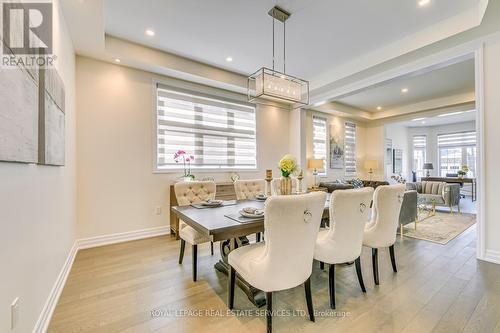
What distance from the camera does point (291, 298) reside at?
1.95 metres

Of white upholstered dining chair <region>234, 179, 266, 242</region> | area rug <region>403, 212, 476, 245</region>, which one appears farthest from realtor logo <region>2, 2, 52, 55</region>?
area rug <region>403, 212, 476, 245</region>

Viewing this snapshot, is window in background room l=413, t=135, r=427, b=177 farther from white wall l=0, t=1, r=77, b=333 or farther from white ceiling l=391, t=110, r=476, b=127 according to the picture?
white wall l=0, t=1, r=77, b=333

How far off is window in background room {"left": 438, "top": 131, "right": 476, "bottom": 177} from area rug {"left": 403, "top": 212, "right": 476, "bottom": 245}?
205 inches

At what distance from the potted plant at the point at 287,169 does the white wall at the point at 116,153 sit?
222 cm

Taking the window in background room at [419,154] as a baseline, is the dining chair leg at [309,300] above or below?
below

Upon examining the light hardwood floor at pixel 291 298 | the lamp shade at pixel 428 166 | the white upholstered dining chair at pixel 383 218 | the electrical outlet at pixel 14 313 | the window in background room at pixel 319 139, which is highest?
the window in background room at pixel 319 139

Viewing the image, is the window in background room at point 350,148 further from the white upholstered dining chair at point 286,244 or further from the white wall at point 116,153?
the white upholstered dining chair at point 286,244

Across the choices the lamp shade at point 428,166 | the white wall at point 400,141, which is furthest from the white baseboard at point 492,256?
the lamp shade at point 428,166

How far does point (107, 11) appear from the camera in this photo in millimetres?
2617

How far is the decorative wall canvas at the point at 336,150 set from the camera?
670 centimetres

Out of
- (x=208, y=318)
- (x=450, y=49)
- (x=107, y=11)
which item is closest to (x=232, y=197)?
(x=208, y=318)

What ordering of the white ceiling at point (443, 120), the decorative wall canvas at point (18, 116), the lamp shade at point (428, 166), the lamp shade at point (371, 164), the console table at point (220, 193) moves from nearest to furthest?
the decorative wall canvas at point (18, 116) < the console table at point (220, 193) < the lamp shade at point (371, 164) < the white ceiling at point (443, 120) < the lamp shade at point (428, 166)

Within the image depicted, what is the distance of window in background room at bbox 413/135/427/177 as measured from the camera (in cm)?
961

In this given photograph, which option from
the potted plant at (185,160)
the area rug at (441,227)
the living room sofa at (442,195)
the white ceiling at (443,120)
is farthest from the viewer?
the white ceiling at (443,120)
